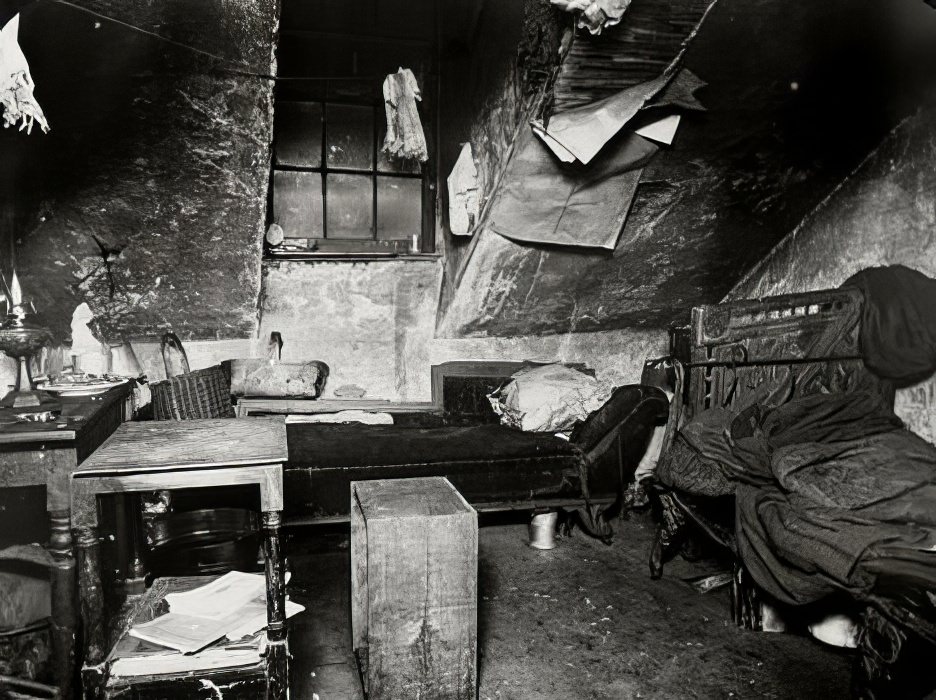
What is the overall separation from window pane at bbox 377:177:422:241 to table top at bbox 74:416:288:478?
3094 millimetres

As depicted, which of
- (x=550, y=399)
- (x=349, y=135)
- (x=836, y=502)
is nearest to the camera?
(x=836, y=502)

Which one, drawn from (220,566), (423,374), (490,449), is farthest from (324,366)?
(220,566)

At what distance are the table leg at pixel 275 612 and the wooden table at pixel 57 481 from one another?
60cm

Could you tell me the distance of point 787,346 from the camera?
3.24 m

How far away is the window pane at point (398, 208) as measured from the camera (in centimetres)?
519

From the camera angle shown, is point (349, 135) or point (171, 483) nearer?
point (171, 483)

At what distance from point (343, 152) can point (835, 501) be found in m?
4.06

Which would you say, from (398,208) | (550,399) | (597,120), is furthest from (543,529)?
(398,208)

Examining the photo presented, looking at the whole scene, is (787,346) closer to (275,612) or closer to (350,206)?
(275,612)

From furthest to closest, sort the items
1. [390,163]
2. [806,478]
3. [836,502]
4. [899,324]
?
[390,163]
[899,324]
[806,478]
[836,502]

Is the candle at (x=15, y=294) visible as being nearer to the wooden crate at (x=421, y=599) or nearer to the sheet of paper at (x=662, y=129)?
the wooden crate at (x=421, y=599)

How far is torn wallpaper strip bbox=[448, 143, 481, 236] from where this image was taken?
4320 mm

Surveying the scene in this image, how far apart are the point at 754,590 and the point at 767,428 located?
715 mm

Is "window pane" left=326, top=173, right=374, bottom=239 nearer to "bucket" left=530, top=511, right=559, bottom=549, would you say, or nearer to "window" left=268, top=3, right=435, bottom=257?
"window" left=268, top=3, right=435, bottom=257
